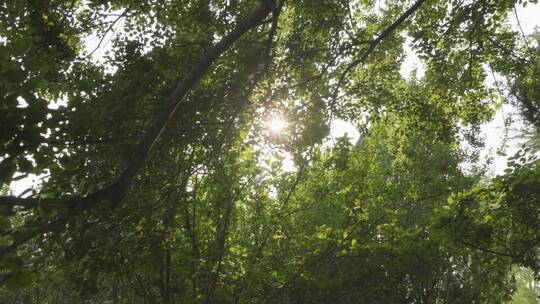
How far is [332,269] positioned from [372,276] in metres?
0.92

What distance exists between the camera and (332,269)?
7578mm

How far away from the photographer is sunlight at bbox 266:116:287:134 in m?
5.46

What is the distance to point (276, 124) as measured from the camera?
18.2 feet

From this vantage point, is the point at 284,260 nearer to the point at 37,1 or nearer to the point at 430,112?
the point at 430,112

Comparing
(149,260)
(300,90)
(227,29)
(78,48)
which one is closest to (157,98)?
(227,29)

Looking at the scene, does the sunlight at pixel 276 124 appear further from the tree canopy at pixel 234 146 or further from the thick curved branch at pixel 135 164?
the thick curved branch at pixel 135 164

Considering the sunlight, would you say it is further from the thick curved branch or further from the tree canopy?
the thick curved branch

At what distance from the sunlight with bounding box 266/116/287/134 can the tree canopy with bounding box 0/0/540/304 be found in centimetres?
4

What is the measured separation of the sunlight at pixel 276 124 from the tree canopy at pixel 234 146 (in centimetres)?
4

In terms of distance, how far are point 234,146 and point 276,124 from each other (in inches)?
25.6

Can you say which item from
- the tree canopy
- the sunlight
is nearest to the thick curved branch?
the tree canopy

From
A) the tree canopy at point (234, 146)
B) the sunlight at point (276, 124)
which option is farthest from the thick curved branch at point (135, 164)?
the sunlight at point (276, 124)

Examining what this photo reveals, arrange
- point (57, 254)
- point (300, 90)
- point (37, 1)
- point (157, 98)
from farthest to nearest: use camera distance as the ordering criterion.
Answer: point (300, 90), point (157, 98), point (37, 1), point (57, 254)

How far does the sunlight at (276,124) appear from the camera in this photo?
17.9 feet
